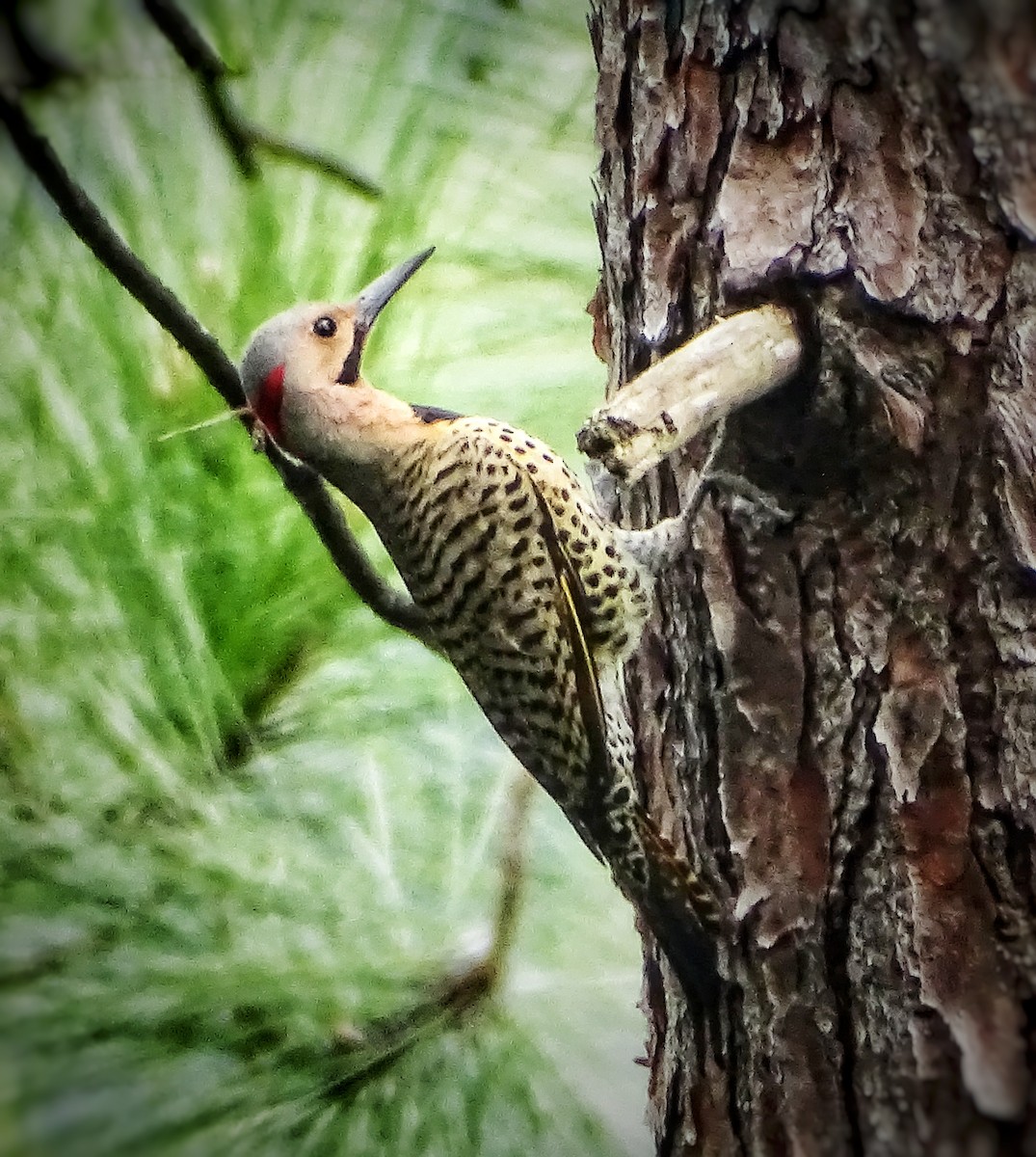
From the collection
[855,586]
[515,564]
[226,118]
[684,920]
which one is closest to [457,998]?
Result: [684,920]

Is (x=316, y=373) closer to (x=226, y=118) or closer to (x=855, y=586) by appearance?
(x=226, y=118)

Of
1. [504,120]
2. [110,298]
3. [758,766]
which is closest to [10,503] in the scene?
[110,298]

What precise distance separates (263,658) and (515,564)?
0.99 feet

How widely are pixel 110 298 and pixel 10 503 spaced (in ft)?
0.71

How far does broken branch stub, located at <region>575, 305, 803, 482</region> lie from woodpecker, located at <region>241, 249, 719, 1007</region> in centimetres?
18

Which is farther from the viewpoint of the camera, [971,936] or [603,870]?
[603,870]

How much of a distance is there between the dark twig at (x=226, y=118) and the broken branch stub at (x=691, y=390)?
512 millimetres

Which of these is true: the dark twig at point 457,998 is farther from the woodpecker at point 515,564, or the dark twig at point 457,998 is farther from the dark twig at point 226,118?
the dark twig at point 226,118

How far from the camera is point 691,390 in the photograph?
0.68 meters

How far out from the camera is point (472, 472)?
95cm

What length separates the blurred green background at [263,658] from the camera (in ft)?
3.31

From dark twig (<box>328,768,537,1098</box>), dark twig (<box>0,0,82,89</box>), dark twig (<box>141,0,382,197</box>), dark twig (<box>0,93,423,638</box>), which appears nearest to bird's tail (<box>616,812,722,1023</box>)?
dark twig (<box>328,768,537,1098</box>)

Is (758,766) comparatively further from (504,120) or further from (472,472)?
(504,120)

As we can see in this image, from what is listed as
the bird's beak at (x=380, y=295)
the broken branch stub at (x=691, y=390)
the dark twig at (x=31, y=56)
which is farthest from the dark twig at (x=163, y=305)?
the broken branch stub at (x=691, y=390)
